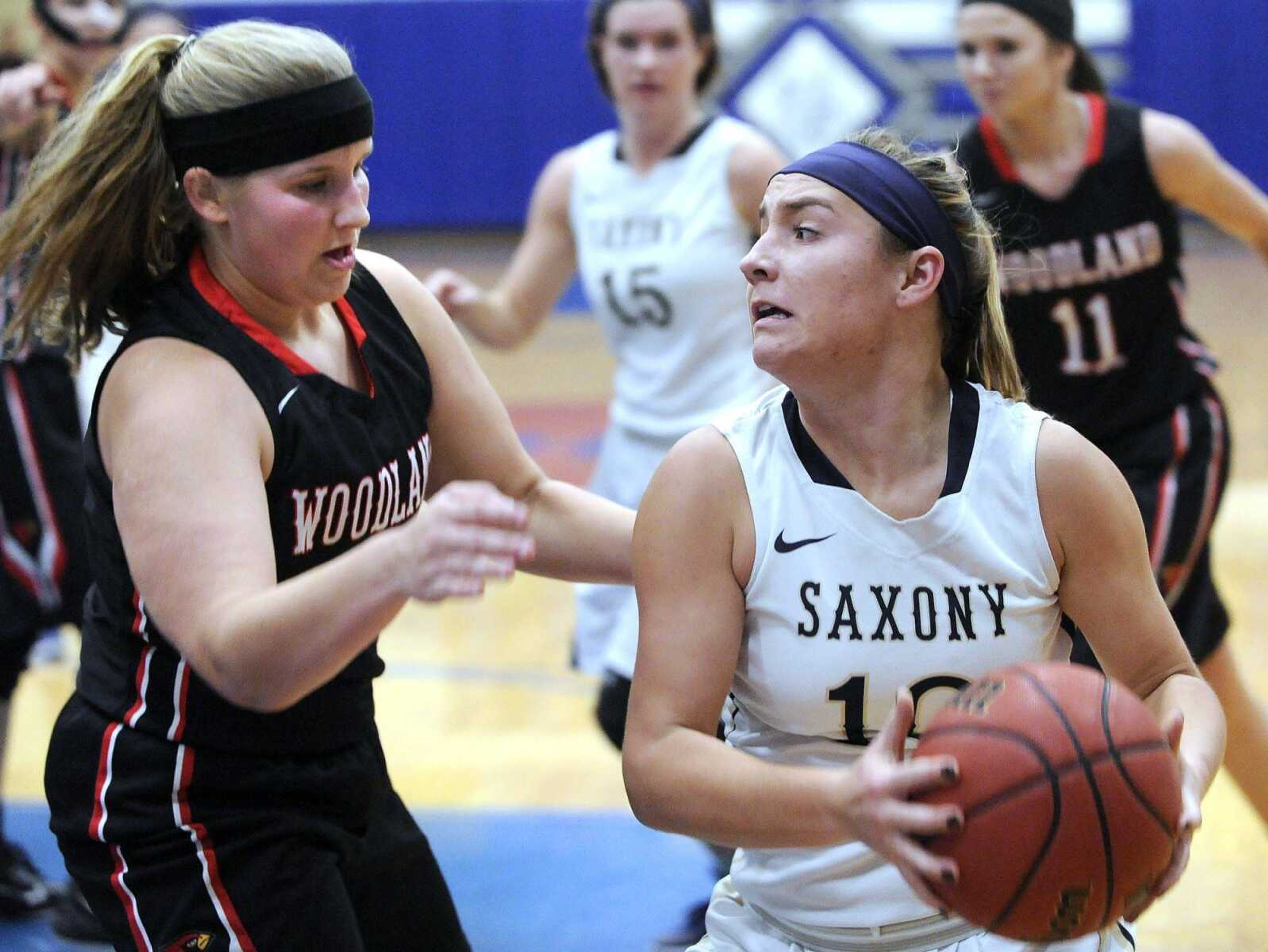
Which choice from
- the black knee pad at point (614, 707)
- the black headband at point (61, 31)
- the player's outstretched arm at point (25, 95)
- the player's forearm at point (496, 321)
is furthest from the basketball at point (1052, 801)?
the black headband at point (61, 31)

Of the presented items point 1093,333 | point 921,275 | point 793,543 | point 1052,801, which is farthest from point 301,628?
point 1093,333

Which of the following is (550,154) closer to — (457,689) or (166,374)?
(457,689)

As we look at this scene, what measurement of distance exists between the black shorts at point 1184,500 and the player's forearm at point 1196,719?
170 cm

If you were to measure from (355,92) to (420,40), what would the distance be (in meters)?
10.9

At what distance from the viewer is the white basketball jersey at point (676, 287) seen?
4.75 m

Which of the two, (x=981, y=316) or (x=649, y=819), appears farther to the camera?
(x=981, y=316)

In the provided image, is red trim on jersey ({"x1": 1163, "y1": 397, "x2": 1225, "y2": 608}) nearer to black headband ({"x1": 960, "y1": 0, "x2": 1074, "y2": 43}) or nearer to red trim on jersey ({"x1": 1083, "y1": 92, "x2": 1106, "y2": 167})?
red trim on jersey ({"x1": 1083, "y1": 92, "x2": 1106, "y2": 167})

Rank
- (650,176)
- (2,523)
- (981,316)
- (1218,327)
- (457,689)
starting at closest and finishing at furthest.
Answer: (981,316) < (2,523) < (650,176) < (457,689) < (1218,327)

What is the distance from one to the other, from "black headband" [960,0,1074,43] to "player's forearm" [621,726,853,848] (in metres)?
2.61

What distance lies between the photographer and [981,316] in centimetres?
273

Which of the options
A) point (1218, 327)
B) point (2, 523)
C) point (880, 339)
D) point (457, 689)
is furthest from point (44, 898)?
point (1218, 327)

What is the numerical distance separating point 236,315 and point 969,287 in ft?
3.67

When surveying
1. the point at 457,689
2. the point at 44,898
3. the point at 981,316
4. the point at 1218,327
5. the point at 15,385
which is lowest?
the point at 1218,327

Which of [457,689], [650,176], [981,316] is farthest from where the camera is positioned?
[457,689]
